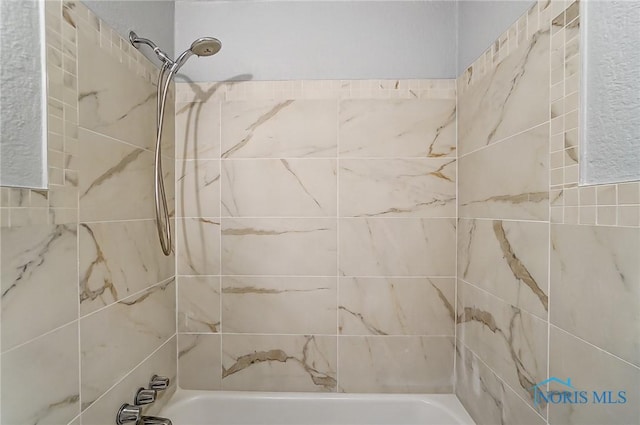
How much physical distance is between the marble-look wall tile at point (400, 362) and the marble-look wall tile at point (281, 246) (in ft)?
1.19

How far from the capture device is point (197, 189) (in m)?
1.58

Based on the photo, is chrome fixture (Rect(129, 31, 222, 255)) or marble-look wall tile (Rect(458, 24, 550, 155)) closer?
marble-look wall tile (Rect(458, 24, 550, 155))

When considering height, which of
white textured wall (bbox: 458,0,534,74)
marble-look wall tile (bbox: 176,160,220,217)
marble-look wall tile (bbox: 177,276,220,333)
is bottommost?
marble-look wall tile (bbox: 177,276,220,333)

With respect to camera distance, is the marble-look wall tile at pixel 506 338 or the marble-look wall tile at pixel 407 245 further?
the marble-look wall tile at pixel 407 245

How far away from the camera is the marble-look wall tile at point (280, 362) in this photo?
5.13 feet

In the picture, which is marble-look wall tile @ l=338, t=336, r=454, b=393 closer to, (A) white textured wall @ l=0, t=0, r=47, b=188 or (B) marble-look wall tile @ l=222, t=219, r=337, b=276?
(B) marble-look wall tile @ l=222, t=219, r=337, b=276

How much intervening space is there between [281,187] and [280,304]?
A: 1.69 feet

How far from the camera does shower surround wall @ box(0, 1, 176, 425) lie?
777mm

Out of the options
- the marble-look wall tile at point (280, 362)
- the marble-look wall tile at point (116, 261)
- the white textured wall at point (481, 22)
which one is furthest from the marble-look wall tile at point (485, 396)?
the marble-look wall tile at point (116, 261)

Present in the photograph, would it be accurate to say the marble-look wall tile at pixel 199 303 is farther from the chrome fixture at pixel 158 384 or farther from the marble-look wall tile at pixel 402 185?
the marble-look wall tile at pixel 402 185

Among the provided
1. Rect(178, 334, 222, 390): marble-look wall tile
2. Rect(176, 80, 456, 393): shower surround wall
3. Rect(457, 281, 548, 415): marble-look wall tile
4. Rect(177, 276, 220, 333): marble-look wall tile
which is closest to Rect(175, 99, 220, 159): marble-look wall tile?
Rect(176, 80, 456, 393): shower surround wall

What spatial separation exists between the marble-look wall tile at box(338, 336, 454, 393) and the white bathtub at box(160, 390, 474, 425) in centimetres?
5

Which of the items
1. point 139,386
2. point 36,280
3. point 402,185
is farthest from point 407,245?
point 36,280

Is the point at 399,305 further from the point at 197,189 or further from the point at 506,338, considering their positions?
the point at 197,189
